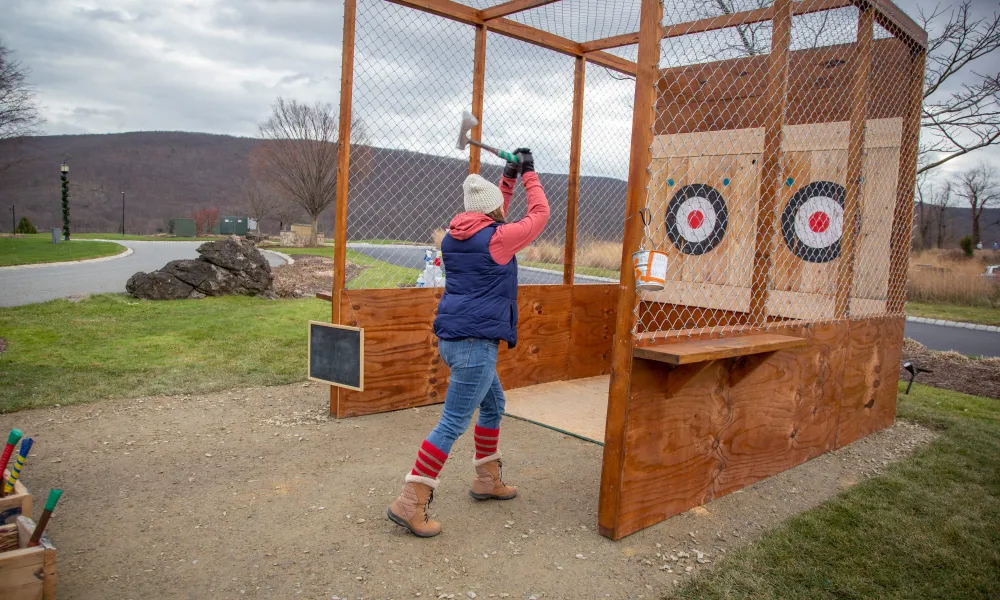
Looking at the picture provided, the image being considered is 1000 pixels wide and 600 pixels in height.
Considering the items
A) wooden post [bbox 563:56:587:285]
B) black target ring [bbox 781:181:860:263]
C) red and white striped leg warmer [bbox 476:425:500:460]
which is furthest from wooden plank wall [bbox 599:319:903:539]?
wooden post [bbox 563:56:587:285]

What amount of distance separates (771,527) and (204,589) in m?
2.80

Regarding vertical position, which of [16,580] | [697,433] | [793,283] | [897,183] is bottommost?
[16,580]

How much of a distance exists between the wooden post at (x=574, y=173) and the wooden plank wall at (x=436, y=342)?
0.27 metres

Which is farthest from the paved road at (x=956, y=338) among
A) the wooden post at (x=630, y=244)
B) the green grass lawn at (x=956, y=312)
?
the wooden post at (x=630, y=244)

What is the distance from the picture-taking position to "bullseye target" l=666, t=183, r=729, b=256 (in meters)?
5.40

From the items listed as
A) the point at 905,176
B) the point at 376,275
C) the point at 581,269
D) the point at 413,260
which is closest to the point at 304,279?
the point at 581,269

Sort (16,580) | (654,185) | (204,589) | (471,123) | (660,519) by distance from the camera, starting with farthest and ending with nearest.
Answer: (654,185) < (471,123) < (660,519) < (204,589) < (16,580)

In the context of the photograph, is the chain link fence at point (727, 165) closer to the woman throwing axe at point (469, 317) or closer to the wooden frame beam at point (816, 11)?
the wooden frame beam at point (816, 11)

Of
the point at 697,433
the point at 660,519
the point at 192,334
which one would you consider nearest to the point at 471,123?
the point at 697,433

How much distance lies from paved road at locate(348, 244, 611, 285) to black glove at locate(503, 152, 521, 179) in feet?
4.31

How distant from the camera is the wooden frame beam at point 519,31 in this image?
5172 mm

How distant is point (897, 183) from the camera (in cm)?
519

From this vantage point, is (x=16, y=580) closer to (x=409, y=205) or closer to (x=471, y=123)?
(x=471, y=123)

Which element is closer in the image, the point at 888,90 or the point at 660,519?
the point at 660,519
